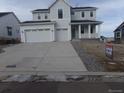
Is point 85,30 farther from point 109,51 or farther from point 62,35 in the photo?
point 109,51

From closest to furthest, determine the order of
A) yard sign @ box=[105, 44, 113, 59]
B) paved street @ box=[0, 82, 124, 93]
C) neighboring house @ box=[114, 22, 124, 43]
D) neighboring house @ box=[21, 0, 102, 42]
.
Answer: paved street @ box=[0, 82, 124, 93] < yard sign @ box=[105, 44, 113, 59] < neighboring house @ box=[21, 0, 102, 42] < neighboring house @ box=[114, 22, 124, 43]

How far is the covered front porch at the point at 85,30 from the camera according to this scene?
38.1 m

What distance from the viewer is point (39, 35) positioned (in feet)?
126

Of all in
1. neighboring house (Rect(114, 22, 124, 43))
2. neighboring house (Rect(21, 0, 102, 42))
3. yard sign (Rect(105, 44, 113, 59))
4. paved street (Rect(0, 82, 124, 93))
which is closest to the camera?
paved street (Rect(0, 82, 124, 93))

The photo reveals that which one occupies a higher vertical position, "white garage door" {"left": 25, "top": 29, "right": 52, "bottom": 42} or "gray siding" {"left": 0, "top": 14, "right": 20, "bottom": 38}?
"gray siding" {"left": 0, "top": 14, "right": 20, "bottom": 38}

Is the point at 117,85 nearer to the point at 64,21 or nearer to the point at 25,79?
the point at 25,79

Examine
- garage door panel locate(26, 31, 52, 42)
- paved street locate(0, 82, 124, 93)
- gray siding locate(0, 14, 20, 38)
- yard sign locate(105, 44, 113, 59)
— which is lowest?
paved street locate(0, 82, 124, 93)

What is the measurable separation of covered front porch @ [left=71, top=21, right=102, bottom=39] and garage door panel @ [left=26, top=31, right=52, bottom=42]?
4.79m

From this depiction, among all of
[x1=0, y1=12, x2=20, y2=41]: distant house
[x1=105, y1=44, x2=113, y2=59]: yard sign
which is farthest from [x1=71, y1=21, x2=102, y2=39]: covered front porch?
[x1=105, y1=44, x2=113, y2=59]: yard sign

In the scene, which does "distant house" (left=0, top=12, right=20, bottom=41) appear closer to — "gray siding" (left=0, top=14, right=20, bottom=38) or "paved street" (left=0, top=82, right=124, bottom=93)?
"gray siding" (left=0, top=14, right=20, bottom=38)

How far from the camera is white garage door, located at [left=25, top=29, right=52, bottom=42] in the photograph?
38.1 metres

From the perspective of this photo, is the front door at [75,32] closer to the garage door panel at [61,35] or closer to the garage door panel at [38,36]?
the garage door panel at [61,35]

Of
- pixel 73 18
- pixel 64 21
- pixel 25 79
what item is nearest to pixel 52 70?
pixel 25 79

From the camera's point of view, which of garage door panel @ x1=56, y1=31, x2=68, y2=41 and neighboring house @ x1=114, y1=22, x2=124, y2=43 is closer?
garage door panel @ x1=56, y1=31, x2=68, y2=41
